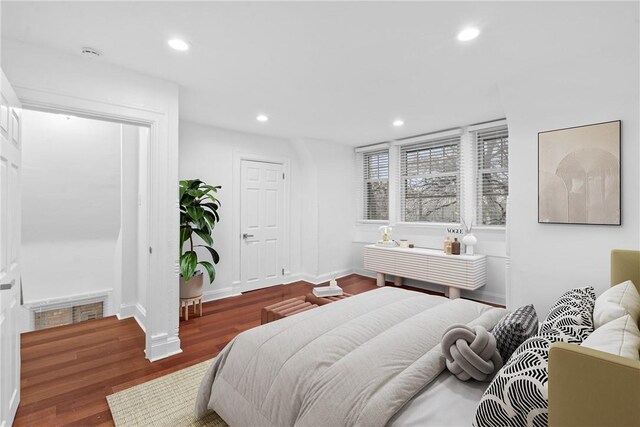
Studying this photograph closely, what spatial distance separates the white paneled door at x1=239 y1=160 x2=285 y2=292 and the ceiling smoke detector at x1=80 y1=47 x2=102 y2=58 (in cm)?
251

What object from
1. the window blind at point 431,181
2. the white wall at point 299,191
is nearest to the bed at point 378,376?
the window blind at point 431,181

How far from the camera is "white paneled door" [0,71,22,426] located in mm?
1620

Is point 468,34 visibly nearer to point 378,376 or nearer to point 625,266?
point 625,266

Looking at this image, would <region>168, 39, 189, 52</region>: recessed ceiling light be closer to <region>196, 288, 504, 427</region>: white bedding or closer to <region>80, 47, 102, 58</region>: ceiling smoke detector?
<region>80, 47, 102, 58</region>: ceiling smoke detector

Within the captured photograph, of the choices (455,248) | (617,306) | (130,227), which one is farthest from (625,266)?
(130,227)

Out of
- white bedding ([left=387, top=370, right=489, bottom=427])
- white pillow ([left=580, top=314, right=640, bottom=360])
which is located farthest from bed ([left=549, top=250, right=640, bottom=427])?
white bedding ([left=387, top=370, right=489, bottom=427])

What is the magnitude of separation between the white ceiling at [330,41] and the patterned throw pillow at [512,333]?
173cm

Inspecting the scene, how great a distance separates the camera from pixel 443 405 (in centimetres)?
117

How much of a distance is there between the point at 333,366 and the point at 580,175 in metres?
2.46

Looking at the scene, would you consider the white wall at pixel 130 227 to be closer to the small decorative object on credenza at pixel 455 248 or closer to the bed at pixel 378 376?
the bed at pixel 378 376

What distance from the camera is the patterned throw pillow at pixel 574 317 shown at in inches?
46.7

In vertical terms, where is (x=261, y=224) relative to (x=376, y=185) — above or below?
below

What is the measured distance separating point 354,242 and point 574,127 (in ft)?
13.0

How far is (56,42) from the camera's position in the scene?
211 cm
